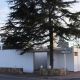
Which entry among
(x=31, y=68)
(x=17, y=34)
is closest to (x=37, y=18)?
(x=17, y=34)

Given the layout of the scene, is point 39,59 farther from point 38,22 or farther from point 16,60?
point 38,22

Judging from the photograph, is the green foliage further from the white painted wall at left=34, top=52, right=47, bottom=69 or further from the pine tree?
the white painted wall at left=34, top=52, right=47, bottom=69

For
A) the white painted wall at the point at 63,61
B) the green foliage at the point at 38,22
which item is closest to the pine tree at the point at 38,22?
the green foliage at the point at 38,22

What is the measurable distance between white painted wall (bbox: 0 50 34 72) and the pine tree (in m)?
3.58

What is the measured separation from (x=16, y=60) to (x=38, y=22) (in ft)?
26.6

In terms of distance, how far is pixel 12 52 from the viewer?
152 ft

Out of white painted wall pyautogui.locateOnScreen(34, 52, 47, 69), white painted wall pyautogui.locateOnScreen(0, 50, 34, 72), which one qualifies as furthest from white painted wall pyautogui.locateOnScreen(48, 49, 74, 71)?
white painted wall pyautogui.locateOnScreen(0, 50, 34, 72)

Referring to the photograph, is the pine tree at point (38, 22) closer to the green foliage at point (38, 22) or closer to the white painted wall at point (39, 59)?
the green foliage at point (38, 22)

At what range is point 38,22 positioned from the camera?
40000mm

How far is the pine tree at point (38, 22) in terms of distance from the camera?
40031mm

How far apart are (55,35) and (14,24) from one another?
5.21m

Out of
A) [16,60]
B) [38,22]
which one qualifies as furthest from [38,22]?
A: [16,60]

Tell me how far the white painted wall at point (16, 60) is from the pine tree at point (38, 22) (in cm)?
358

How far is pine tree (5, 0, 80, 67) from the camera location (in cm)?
4003
